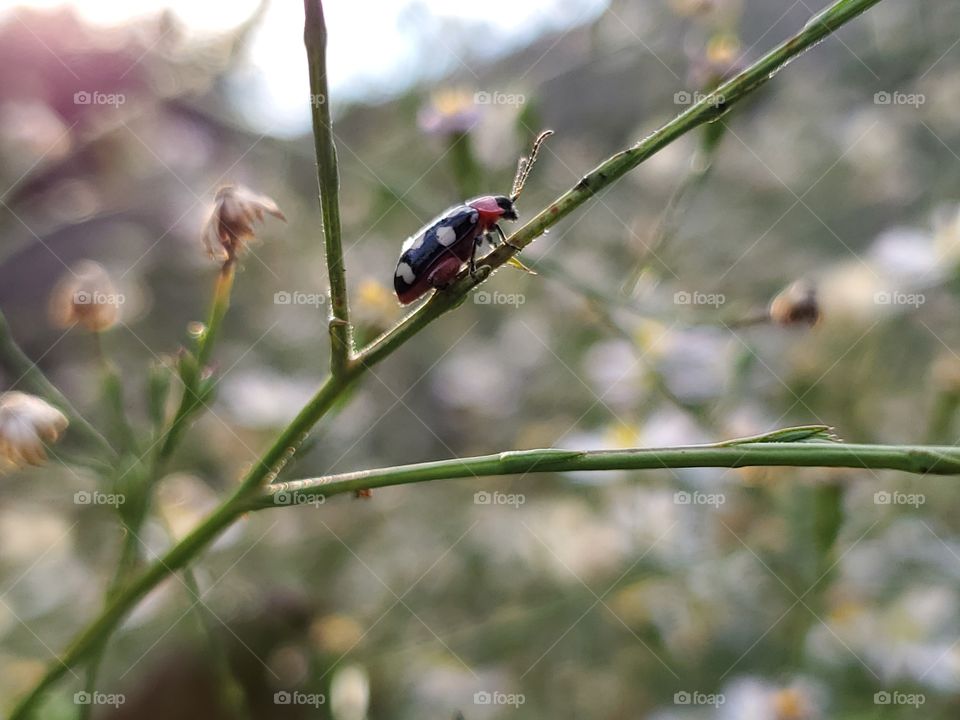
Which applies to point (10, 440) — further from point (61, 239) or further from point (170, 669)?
point (61, 239)

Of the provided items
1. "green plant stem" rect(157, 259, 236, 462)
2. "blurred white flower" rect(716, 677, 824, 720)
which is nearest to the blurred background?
"blurred white flower" rect(716, 677, 824, 720)

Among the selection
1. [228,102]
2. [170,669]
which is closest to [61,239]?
[228,102]
